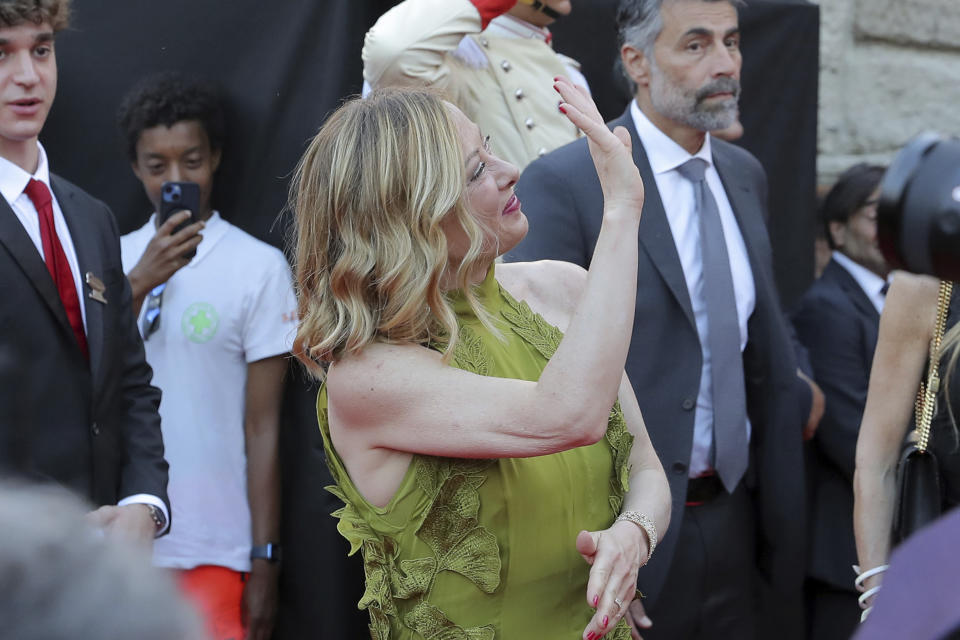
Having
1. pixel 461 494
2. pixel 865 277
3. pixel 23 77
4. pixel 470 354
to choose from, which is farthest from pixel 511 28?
pixel 461 494

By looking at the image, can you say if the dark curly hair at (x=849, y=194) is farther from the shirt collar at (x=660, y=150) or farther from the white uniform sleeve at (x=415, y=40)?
the white uniform sleeve at (x=415, y=40)

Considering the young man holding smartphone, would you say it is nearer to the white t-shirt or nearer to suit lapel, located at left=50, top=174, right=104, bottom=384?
the white t-shirt

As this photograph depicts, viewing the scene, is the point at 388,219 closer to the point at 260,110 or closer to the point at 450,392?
the point at 450,392

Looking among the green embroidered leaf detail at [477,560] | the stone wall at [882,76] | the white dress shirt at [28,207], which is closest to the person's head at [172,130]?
the white dress shirt at [28,207]

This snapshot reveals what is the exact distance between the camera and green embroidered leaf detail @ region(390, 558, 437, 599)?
206 centimetres

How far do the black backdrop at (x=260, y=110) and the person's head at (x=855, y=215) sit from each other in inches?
71.7

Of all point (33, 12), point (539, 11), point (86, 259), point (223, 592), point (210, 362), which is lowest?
point (223, 592)

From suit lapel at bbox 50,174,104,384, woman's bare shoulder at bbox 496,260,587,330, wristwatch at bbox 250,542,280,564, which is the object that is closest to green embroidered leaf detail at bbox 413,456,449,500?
woman's bare shoulder at bbox 496,260,587,330

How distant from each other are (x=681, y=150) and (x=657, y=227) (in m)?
0.30

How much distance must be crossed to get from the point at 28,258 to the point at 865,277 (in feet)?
8.80

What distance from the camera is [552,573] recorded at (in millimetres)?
2123

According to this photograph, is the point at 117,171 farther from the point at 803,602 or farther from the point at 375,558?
the point at 803,602

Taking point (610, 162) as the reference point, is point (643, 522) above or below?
below

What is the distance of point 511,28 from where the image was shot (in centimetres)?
346
